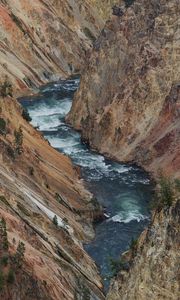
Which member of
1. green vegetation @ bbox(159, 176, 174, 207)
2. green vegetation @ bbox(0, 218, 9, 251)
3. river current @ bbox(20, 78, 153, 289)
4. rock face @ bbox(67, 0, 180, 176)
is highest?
green vegetation @ bbox(159, 176, 174, 207)

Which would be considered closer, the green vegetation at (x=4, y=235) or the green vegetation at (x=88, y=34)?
the green vegetation at (x=4, y=235)

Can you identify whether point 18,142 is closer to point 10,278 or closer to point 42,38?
point 10,278

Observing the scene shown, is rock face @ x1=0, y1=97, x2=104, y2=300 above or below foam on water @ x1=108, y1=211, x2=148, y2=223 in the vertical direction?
above

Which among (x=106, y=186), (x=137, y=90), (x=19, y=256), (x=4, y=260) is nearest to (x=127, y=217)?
(x=106, y=186)

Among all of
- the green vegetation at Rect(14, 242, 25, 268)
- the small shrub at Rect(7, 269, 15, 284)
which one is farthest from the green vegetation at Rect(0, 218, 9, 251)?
the small shrub at Rect(7, 269, 15, 284)

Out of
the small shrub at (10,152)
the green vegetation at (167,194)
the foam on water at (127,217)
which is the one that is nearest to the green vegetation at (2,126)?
the small shrub at (10,152)

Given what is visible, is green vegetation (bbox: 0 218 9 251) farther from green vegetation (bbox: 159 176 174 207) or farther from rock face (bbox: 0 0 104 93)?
rock face (bbox: 0 0 104 93)

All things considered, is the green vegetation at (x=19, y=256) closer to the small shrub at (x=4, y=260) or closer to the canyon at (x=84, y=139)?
the canyon at (x=84, y=139)

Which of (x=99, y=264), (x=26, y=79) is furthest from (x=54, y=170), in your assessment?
(x=26, y=79)
